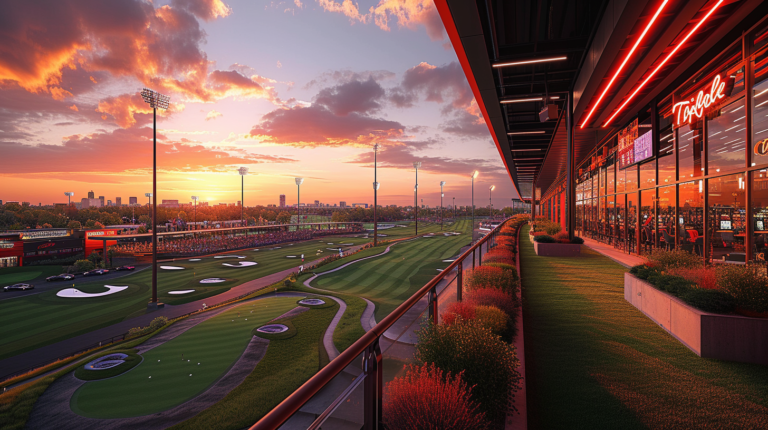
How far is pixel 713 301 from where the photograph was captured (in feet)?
14.3

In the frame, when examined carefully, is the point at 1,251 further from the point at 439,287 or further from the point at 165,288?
the point at 439,287

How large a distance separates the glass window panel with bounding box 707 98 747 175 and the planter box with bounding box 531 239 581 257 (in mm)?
5282

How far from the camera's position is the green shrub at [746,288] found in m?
4.27

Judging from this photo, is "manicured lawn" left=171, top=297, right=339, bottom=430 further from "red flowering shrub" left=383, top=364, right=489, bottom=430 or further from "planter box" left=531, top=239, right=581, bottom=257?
"planter box" left=531, top=239, right=581, bottom=257

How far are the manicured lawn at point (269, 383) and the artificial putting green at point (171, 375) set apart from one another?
1.61m

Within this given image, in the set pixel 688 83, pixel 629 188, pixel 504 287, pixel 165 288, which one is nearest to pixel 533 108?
pixel 688 83

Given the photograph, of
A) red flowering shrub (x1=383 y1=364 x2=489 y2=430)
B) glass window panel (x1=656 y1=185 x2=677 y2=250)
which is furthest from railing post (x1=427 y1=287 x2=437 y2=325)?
glass window panel (x1=656 y1=185 x2=677 y2=250)

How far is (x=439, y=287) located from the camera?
14.3 feet

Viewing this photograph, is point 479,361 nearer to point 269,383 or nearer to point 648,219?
point 269,383

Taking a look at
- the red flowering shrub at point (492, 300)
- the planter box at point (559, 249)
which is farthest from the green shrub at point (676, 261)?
the planter box at point (559, 249)

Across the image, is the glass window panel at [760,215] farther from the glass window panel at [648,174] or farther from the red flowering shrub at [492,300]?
the red flowering shrub at [492,300]

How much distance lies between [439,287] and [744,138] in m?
9.23

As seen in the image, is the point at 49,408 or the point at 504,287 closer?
the point at 504,287


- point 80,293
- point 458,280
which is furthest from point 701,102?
point 80,293
